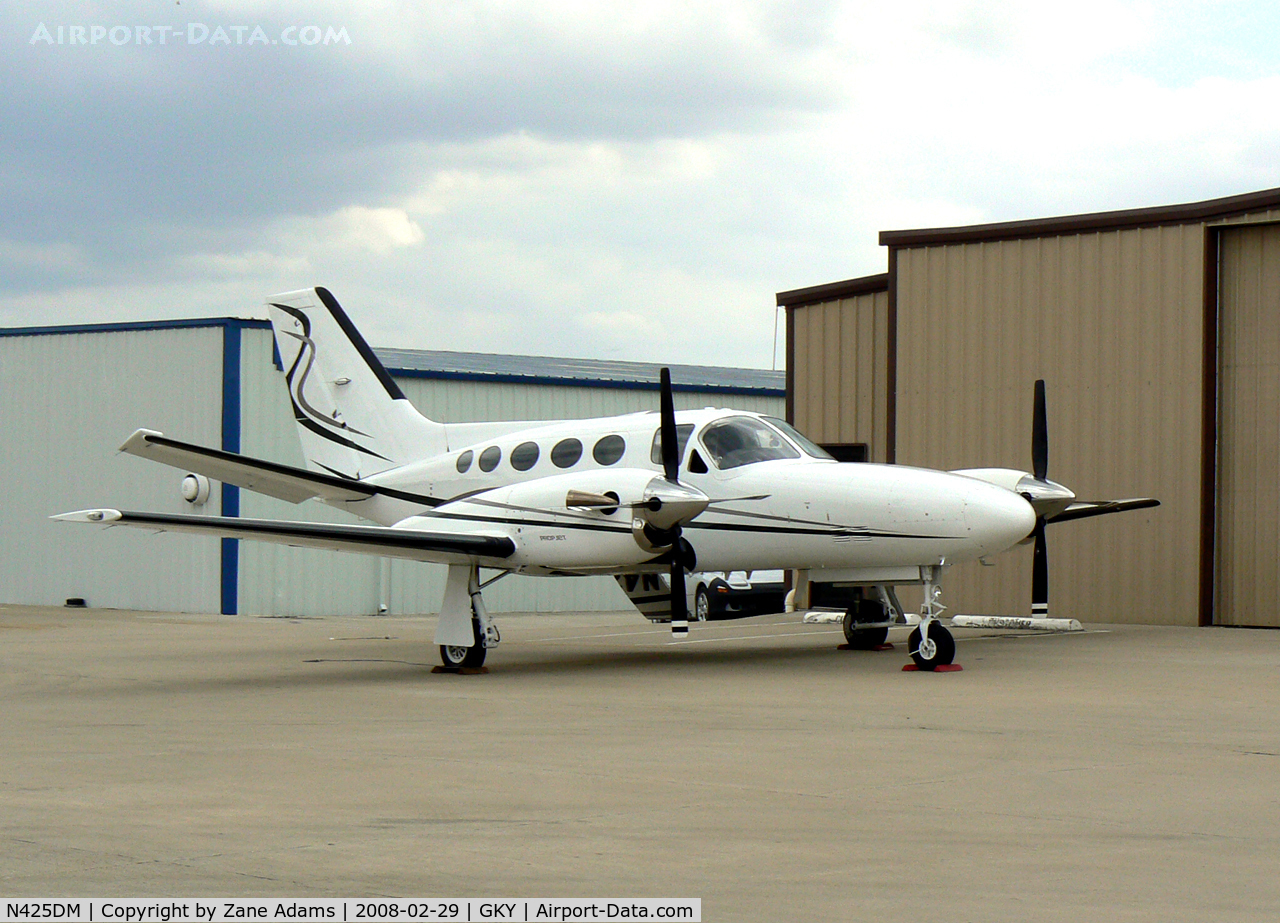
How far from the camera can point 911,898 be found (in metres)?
5.53

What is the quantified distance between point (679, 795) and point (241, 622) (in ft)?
67.9

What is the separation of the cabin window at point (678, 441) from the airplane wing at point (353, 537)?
73.4 inches

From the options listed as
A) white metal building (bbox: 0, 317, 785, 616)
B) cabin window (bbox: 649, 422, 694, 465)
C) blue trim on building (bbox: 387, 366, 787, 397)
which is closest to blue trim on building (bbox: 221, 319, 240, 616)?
white metal building (bbox: 0, 317, 785, 616)

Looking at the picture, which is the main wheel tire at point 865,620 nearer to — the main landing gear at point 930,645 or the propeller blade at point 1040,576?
the propeller blade at point 1040,576

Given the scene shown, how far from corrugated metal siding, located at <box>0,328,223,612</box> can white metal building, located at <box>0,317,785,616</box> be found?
0.03m

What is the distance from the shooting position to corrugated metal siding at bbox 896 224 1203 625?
22.2 meters

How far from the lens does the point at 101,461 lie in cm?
3259

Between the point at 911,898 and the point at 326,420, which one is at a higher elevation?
the point at 326,420

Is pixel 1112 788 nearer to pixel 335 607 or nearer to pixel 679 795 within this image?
pixel 679 795

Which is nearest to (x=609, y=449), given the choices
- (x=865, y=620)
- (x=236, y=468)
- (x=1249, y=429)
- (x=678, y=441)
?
(x=678, y=441)

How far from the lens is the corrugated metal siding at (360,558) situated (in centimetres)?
2991

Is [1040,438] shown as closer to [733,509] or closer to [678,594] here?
[733,509]

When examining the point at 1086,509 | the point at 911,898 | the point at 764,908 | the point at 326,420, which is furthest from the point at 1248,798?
the point at 326,420

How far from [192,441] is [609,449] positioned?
1649cm
